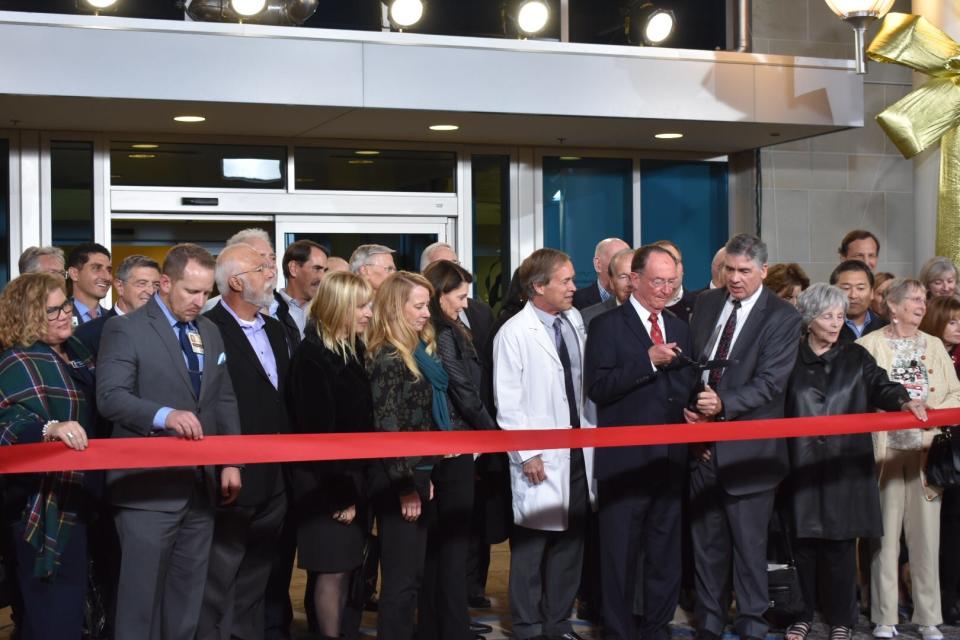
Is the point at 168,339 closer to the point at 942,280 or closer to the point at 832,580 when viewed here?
the point at 832,580

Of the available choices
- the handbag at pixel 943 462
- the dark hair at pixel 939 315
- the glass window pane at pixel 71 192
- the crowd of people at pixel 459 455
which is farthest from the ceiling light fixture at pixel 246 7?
the handbag at pixel 943 462

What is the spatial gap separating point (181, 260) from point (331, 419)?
3.14ft

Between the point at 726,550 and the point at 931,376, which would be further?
the point at 931,376

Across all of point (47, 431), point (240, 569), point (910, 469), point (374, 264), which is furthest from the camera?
point (374, 264)

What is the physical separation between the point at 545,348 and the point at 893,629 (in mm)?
2344

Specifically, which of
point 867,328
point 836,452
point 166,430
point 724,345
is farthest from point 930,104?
point 166,430

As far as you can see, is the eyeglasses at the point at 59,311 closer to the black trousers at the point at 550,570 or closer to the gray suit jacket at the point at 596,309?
the black trousers at the point at 550,570

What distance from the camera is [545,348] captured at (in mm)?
6621

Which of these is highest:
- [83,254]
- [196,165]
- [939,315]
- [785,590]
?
[196,165]

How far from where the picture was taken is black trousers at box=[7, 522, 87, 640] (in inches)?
213

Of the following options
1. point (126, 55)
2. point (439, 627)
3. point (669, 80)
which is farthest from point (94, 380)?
point (669, 80)

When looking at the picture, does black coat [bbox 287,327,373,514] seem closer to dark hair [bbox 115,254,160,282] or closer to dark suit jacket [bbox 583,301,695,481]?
dark suit jacket [bbox 583,301,695,481]

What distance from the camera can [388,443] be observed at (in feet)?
17.9

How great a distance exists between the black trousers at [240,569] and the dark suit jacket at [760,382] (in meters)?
2.19
